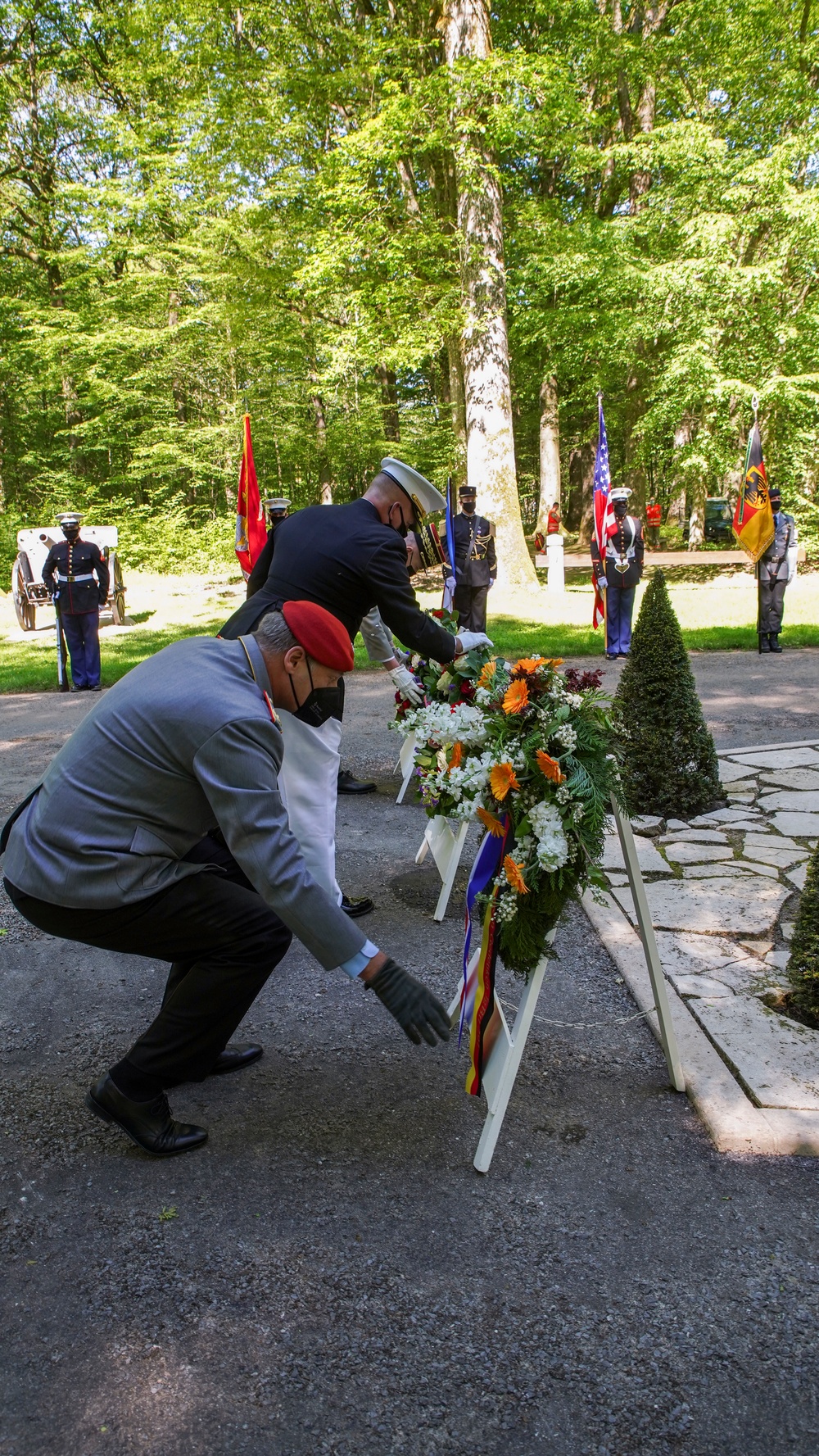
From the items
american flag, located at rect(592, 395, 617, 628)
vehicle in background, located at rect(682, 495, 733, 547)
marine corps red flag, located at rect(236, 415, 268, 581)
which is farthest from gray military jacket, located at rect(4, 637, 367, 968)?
vehicle in background, located at rect(682, 495, 733, 547)

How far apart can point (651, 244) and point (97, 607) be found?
14.9m

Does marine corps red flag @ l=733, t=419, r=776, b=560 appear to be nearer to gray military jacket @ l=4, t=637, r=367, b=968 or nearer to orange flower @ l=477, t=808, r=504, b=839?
orange flower @ l=477, t=808, r=504, b=839

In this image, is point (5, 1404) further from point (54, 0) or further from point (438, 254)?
point (54, 0)

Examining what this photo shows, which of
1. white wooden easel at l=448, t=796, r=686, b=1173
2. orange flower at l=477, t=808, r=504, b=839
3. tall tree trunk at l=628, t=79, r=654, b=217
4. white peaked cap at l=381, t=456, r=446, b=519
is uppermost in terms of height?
tall tree trunk at l=628, t=79, r=654, b=217

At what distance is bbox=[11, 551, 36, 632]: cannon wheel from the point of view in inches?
677

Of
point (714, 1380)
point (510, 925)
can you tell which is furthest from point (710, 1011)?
point (714, 1380)

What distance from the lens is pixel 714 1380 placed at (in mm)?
2207

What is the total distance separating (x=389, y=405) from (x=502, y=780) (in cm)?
2820

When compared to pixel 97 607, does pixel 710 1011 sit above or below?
below

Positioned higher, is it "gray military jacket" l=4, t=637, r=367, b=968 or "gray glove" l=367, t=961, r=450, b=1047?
"gray military jacket" l=4, t=637, r=367, b=968

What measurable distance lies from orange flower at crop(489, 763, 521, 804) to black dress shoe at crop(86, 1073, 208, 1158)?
1386 millimetres

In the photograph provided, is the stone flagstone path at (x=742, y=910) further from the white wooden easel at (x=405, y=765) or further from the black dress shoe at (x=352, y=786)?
the black dress shoe at (x=352, y=786)

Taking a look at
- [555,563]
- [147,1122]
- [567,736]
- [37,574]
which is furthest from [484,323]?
[147,1122]

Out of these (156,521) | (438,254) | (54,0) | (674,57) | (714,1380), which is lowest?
(714,1380)
